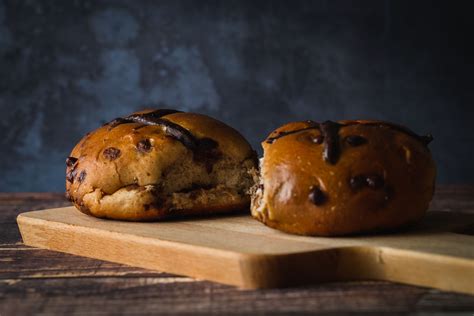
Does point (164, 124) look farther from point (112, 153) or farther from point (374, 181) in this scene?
point (374, 181)

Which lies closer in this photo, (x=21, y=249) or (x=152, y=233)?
(x=152, y=233)

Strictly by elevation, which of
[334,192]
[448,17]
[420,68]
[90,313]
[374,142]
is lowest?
[90,313]

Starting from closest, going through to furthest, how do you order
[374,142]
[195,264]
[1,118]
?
[195,264] < [374,142] < [1,118]

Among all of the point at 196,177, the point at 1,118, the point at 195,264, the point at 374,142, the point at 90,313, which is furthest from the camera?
the point at 1,118

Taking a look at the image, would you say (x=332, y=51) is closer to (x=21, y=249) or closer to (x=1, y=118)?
(x=1, y=118)

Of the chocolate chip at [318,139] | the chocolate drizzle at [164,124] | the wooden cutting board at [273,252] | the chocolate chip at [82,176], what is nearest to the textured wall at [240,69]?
the chocolate drizzle at [164,124]

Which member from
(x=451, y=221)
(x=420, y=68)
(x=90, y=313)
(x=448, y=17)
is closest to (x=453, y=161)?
(x=420, y=68)

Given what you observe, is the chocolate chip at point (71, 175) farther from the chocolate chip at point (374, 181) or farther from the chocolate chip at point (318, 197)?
the chocolate chip at point (374, 181)
